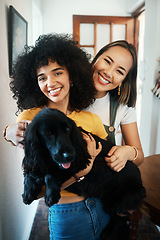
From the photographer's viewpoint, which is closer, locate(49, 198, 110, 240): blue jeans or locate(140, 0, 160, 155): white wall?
locate(49, 198, 110, 240): blue jeans

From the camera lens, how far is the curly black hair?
918mm

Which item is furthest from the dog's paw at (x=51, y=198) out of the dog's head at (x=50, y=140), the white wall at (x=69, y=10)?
the white wall at (x=69, y=10)

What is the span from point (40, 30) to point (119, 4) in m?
1.52

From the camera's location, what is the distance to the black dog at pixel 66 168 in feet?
2.25

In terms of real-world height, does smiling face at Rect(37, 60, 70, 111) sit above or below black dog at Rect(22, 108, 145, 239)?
above

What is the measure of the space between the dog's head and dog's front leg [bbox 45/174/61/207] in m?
0.08

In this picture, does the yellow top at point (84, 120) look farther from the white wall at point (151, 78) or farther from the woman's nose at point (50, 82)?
the white wall at point (151, 78)

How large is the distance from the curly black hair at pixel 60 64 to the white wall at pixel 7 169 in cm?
32

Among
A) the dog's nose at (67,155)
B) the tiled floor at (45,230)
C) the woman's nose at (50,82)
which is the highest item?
the woman's nose at (50,82)

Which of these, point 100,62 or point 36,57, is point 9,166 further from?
point 100,62

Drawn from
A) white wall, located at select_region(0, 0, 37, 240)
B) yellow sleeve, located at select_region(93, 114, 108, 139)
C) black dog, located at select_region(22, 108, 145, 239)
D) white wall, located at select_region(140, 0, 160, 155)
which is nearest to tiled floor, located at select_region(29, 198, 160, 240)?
white wall, located at select_region(0, 0, 37, 240)

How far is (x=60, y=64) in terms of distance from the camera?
35.2 inches

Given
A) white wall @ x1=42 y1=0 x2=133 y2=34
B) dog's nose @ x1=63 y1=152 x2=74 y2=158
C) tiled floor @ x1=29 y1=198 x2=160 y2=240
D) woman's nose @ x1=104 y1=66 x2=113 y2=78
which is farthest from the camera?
white wall @ x1=42 y1=0 x2=133 y2=34

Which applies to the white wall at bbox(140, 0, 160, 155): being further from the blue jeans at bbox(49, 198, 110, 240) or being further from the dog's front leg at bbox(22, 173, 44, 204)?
the dog's front leg at bbox(22, 173, 44, 204)
